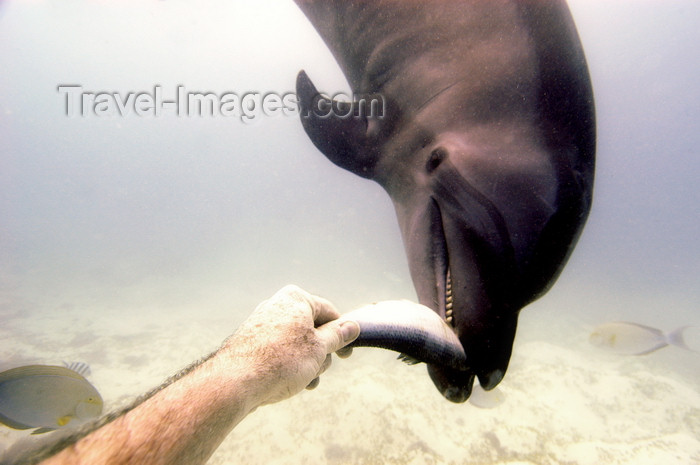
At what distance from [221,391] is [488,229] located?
1346 mm

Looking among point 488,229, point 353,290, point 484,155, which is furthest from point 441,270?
point 353,290

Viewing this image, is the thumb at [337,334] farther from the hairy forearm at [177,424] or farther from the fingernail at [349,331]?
the hairy forearm at [177,424]

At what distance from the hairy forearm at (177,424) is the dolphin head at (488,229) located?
3.38 feet

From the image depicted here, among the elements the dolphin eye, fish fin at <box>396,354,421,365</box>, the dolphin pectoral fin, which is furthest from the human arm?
the dolphin pectoral fin

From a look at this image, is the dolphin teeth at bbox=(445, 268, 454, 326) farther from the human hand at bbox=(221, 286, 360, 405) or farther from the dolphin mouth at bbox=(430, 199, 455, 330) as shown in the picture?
the human hand at bbox=(221, 286, 360, 405)

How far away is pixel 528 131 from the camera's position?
168 centimetres

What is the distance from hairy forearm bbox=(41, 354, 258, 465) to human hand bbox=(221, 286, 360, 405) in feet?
0.19

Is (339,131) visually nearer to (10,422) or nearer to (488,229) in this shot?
(488,229)

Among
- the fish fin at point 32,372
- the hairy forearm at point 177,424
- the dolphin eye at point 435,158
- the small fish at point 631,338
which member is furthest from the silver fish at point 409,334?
the small fish at point 631,338

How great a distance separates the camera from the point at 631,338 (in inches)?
251

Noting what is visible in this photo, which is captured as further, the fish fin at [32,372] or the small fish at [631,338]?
the small fish at [631,338]

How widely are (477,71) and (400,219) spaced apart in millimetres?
1064

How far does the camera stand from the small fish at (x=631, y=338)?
621 centimetres

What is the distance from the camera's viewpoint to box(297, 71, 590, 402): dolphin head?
1.53m
